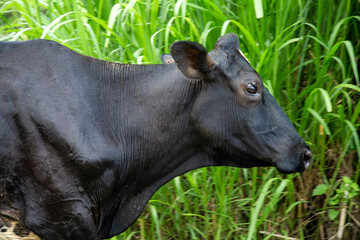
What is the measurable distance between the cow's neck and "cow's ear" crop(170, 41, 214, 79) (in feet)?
0.29

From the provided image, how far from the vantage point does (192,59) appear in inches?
134

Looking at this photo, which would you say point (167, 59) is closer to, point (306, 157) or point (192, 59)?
point (192, 59)

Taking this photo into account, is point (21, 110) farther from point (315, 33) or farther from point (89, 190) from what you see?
point (315, 33)

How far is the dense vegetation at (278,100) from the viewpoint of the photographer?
174 inches

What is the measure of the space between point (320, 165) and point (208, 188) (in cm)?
89

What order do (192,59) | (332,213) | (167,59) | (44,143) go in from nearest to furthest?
(44,143)
(192,59)
(167,59)
(332,213)

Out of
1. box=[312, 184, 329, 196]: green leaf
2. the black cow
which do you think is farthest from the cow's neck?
box=[312, 184, 329, 196]: green leaf

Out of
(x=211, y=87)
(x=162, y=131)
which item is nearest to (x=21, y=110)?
(x=162, y=131)

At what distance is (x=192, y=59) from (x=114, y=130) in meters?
0.62

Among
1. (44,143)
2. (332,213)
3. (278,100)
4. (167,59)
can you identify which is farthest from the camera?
(278,100)

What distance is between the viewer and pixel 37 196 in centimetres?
330

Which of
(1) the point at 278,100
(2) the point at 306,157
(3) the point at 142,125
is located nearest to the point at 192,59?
(3) the point at 142,125

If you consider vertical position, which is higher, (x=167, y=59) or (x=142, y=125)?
(x=167, y=59)

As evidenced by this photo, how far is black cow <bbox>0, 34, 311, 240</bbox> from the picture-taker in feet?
10.7
